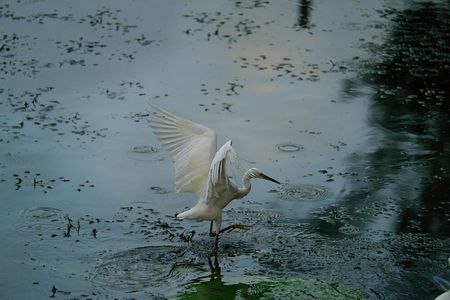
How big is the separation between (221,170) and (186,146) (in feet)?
1.75

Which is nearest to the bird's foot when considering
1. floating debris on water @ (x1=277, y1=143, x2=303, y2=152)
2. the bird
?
the bird

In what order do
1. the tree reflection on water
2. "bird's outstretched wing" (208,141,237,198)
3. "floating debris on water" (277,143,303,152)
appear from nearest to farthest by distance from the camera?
"bird's outstretched wing" (208,141,237,198) → the tree reflection on water → "floating debris on water" (277,143,303,152)

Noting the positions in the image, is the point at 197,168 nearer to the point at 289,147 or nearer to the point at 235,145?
the point at 235,145

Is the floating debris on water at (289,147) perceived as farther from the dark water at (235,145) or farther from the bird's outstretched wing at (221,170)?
the bird's outstretched wing at (221,170)

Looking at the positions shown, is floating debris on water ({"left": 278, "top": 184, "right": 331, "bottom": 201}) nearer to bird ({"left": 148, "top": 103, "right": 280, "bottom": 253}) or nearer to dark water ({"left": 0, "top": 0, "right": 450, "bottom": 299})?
dark water ({"left": 0, "top": 0, "right": 450, "bottom": 299})

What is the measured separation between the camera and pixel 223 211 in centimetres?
599

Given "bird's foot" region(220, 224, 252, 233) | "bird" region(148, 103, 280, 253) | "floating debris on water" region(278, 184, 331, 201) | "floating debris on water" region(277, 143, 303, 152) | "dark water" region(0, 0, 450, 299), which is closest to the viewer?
"dark water" region(0, 0, 450, 299)

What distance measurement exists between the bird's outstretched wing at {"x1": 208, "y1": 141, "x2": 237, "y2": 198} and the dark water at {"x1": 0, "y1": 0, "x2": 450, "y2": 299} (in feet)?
1.28

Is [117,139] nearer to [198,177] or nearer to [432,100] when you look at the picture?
[198,177]

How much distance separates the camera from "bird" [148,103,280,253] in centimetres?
540

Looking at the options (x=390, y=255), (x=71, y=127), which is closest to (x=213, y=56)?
(x=71, y=127)

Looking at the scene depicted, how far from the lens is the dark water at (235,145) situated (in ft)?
17.0

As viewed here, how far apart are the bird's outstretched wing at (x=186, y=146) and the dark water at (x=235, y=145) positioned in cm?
36

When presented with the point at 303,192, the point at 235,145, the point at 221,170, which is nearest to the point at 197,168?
the point at 221,170
